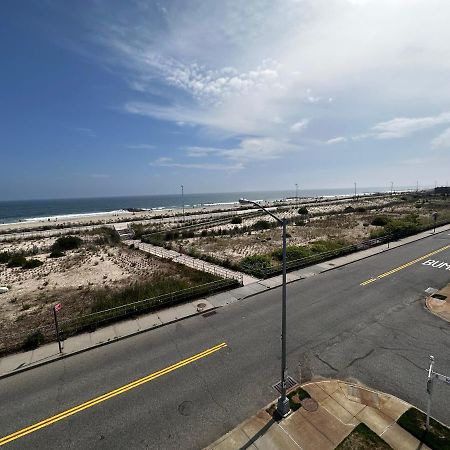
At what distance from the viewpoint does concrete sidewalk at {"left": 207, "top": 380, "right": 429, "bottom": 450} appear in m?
9.32

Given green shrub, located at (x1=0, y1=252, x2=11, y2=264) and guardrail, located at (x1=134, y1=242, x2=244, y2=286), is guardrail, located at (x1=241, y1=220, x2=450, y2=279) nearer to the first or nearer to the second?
guardrail, located at (x1=134, y1=242, x2=244, y2=286)

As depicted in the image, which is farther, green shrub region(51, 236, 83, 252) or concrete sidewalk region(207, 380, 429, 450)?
green shrub region(51, 236, 83, 252)

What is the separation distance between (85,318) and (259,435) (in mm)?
13384

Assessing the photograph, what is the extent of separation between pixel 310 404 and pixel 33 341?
49.0ft

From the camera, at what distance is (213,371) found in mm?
13164

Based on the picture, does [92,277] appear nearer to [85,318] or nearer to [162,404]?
[85,318]

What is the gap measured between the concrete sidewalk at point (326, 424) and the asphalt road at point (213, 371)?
61 cm

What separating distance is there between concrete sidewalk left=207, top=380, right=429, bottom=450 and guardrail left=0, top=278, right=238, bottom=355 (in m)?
11.4

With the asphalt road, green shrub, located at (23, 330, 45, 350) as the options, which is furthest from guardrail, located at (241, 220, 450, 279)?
green shrub, located at (23, 330, 45, 350)

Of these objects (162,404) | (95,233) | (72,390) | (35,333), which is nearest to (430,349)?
(162,404)

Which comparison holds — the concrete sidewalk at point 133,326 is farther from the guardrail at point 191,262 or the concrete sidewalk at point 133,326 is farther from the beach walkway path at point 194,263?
the guardrail at point 191,262

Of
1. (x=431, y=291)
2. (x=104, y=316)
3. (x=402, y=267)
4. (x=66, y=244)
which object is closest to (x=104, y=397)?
(x=104, y=316)

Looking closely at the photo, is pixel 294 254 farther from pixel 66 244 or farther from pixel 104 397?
pixel 66 244

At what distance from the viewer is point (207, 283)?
23.5m
